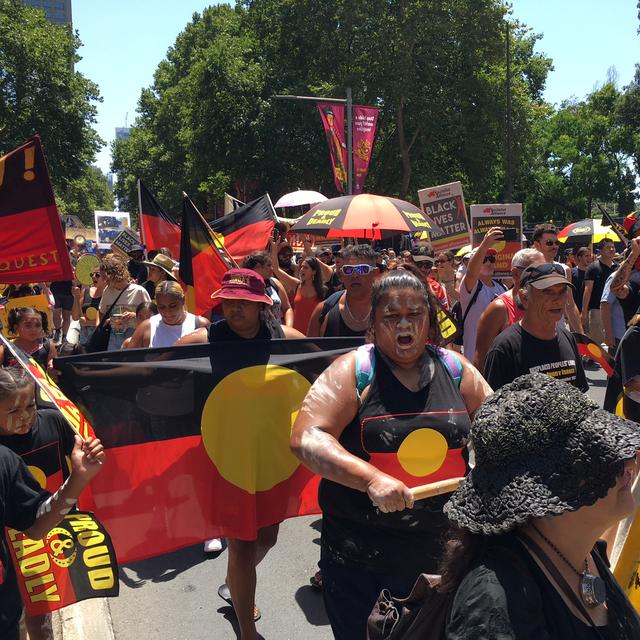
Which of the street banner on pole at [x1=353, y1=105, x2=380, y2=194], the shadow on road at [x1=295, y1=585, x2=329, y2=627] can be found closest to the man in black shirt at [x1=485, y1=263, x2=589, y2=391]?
the shadow on road at [x1=295, y1=585, x2=329, y2=627]

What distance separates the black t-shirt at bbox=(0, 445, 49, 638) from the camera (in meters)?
2.65

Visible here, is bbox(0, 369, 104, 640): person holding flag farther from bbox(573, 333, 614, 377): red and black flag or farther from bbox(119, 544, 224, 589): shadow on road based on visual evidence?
bbox(573, 333, 614, 377): red and black flag

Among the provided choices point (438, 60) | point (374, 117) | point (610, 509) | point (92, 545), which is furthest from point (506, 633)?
point (438, 60)

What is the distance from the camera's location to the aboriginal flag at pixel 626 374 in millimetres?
4386

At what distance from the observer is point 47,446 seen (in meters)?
3.49

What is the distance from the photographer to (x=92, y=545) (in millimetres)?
3127

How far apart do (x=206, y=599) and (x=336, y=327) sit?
1927 millimetres

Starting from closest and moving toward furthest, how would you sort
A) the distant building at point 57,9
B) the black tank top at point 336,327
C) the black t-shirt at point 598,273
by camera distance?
the black tank top at point 336,327 < the black t-shirt at point 598,273 < the distant building at point 57,9

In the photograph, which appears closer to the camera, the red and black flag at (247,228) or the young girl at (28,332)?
the young girl at (28,332)

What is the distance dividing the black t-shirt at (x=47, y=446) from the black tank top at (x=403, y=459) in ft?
4.94

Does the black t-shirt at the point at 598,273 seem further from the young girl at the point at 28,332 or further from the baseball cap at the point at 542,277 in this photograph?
the young girl at the point at 28,332

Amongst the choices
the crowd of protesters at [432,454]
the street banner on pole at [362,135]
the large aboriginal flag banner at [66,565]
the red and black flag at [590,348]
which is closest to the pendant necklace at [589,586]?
the crowd of protesters at [432,454]

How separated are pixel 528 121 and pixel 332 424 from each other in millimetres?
34305

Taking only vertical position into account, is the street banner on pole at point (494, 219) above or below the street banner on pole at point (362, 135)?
below
